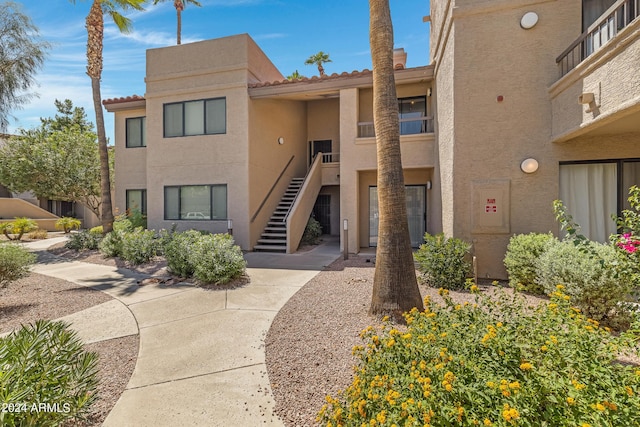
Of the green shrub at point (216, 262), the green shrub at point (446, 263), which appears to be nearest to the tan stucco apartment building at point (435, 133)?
the green shrub at point (446, 263)

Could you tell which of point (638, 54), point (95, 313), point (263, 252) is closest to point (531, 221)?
point (638, 54)

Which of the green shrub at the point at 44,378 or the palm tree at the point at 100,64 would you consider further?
the palm tree at the point at 100,64

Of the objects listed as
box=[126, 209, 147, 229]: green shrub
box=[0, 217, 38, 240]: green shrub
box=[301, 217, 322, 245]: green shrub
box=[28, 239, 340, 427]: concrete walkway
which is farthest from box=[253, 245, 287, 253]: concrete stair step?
box=[0, 217, 38, 240]: green shrub

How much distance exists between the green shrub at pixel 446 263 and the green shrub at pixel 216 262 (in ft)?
14.4

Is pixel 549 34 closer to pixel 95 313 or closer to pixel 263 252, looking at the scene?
pixel 263 252

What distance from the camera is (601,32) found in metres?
5.61

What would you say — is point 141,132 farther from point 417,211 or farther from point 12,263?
point 417,211

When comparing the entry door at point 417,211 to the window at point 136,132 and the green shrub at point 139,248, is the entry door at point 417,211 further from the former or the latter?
the window at point 136,132

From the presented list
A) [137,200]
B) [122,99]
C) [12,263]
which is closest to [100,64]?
[122,99]

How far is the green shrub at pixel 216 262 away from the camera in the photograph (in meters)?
7.09

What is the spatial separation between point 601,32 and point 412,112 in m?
6.57

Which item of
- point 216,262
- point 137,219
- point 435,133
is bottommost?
point 216,262

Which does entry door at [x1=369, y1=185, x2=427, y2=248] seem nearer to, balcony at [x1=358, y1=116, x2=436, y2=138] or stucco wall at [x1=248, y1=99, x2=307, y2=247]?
balcony at [x1=358, y1=116, x2=436, y2=138]

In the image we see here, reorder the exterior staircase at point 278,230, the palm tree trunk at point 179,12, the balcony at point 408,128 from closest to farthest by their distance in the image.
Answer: the balcony at point 408,128, the exterior staircase at point 278,230, the palm tree trunk at point 179,12
